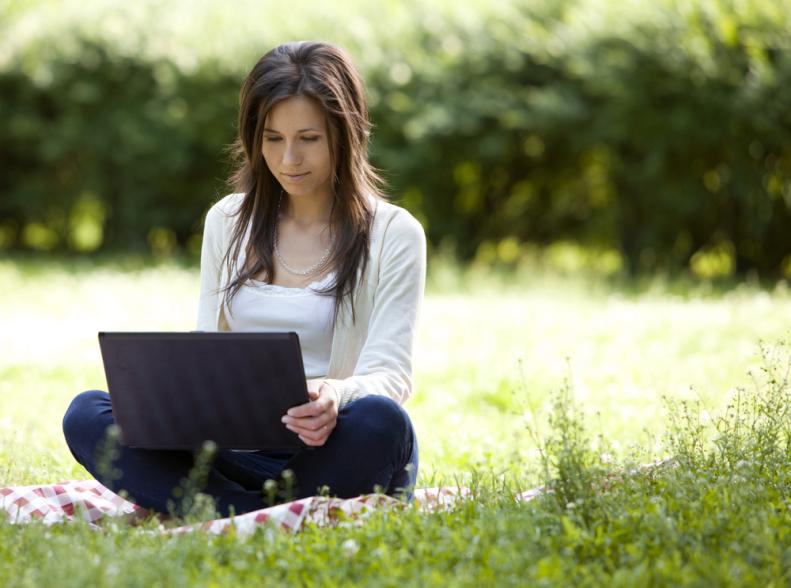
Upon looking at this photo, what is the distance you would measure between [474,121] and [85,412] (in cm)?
857

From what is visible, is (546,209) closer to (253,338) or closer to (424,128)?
(424,128)

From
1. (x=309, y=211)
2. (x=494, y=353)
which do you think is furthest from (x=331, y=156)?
(x=494, y=353)

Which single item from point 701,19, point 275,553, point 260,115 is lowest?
point 275,553

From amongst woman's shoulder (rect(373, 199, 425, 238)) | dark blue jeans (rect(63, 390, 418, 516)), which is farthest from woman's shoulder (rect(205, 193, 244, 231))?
dark blue jeans (rect(63, 390, 418, 516))

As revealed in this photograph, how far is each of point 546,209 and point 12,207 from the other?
7316 mm

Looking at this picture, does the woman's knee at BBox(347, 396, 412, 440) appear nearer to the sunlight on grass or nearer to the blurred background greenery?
the sunlight on grass

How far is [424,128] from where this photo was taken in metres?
11.8

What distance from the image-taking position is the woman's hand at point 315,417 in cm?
335

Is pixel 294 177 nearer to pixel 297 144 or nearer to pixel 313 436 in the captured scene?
pixel 297 144

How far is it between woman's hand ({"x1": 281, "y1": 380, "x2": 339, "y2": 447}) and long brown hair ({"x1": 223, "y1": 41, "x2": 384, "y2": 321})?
0.52m

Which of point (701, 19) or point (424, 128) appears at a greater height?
point (701, 19)

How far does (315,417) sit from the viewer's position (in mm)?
3381

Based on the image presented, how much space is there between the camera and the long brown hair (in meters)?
3.83

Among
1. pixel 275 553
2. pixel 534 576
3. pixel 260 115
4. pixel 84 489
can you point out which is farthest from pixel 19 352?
pixel 534 576
